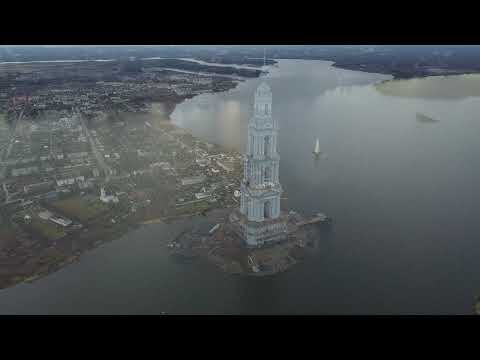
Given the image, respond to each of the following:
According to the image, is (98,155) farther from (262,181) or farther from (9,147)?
(262,181)

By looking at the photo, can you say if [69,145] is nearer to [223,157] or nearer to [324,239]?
[223,157]

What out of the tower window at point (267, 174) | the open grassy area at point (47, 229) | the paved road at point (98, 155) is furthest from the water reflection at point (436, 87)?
the open grassy area at point (47, 229)

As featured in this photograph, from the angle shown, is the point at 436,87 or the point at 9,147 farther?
the point at 436,87

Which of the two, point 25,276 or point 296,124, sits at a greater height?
point 296,124

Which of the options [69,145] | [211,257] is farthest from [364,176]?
[69,145]

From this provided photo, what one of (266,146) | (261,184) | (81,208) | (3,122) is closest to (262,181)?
(261,184)

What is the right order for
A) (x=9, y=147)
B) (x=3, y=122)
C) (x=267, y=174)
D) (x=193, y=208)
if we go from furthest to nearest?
(x=3, y=122), (x=9, y=147), (x=193, y=208), (x=267, y=174)
